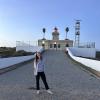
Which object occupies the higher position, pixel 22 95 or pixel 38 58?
pixel 38 58

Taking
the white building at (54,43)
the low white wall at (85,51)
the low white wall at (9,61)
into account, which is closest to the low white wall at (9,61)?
the low white wall at (9,61)

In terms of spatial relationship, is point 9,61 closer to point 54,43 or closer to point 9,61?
point 9,61

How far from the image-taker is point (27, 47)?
6550cm

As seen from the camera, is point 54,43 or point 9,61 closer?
point 9,61

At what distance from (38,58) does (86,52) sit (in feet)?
166

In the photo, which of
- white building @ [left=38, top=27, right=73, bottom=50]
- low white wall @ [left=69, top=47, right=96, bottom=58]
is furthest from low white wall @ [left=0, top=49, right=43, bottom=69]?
white building @ [left=38, top=27, right=73, bottom=50]

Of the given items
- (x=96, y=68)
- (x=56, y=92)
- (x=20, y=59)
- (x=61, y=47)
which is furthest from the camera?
(x=61, y=47)

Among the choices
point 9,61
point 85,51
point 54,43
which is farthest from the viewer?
point 54,43

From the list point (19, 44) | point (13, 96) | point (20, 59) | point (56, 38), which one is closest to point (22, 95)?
point (13, 96)

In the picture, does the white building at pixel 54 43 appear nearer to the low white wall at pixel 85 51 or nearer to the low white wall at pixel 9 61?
the low white wall at pixel 85 51

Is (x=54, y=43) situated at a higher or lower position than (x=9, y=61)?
higher

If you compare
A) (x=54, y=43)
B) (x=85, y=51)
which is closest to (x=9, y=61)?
(x=85, y=51)

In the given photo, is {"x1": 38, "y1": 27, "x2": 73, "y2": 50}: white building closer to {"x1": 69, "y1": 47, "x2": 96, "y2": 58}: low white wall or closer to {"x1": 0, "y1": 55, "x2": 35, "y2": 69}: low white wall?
{"x1": 69, "y1": 47, "x2": 96, "y2": 58}: low white wall

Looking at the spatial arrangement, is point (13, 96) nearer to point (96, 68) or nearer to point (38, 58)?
point (38, 58)
